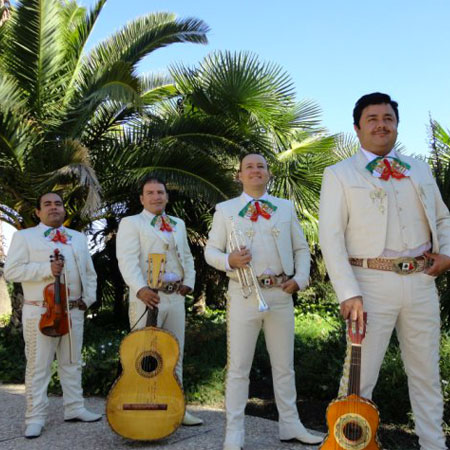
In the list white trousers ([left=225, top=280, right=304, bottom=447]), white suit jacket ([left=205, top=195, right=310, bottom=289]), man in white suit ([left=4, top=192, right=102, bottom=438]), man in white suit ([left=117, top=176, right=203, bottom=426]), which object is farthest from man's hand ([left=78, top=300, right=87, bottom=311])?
white trousers ([left=225, top=280, right=304, bottom=447])

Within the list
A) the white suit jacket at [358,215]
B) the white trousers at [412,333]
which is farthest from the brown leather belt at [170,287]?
the white trousers at [412,333]

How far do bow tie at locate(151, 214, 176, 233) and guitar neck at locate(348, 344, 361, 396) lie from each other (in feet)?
8.33

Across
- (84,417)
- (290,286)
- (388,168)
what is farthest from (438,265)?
(84,417)

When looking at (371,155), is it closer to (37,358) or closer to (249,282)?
(249,282)

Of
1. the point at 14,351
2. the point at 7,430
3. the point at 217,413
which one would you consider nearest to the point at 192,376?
the point at 217,413

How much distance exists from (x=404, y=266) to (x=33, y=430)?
348cm

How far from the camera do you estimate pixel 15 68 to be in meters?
8.91

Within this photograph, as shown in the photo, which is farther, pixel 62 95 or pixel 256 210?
pixel 62 95

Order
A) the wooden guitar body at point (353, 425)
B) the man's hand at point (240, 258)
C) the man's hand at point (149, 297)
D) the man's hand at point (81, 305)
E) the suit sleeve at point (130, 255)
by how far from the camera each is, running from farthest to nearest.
Answer: the man's hand at point (81, 305), the suit sleeve at point (130, 255), the man's hand at point (149, 297), the man's hand at point (240, 258), the wooden guitar body at point (353, 425)

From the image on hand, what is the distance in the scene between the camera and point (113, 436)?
16.0ft

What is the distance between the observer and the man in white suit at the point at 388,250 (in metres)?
3.25

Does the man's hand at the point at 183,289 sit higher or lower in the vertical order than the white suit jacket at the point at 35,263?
lower

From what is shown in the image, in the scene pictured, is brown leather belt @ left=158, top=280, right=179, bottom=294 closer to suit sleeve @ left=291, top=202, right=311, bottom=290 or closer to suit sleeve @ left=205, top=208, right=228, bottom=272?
suit sleeve @ left=205, top=208, right=228, bottom=272

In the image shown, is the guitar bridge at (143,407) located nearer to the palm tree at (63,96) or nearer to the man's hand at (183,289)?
the man's hand at (183,289)
